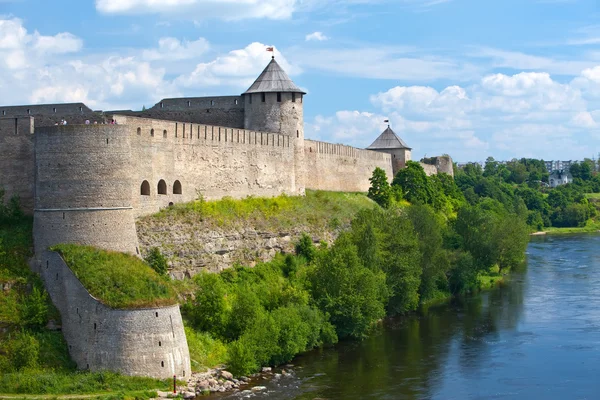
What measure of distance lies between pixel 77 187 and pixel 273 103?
40.7 feet

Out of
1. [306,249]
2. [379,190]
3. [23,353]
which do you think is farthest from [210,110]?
[23,353]

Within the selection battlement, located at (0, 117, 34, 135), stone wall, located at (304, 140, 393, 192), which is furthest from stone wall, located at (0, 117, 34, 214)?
stone wall, located at (304, 140, 393, 192)

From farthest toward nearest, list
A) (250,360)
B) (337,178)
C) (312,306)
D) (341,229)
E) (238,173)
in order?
(337,178), (341,229), (238,173), (312,306), (250,360)

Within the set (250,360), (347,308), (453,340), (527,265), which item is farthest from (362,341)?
(527,265)

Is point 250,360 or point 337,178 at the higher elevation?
point 337,178

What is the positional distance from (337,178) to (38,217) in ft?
65.7

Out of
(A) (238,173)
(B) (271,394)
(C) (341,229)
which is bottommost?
(B) (271,394)

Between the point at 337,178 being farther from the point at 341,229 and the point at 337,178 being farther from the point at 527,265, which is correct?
the point at 527,265

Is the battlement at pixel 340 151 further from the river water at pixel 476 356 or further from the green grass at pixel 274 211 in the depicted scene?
the river water at pixel 476 356

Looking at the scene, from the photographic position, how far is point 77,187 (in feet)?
73.9

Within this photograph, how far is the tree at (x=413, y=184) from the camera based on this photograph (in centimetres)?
4669

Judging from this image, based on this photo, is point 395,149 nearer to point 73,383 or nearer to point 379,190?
point 379,190

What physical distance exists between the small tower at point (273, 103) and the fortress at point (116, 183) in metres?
0.08

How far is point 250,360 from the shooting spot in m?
22.3
